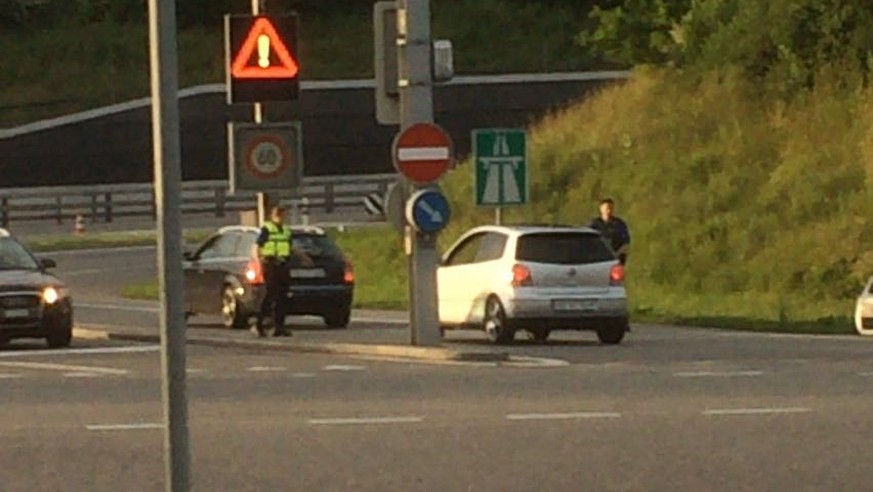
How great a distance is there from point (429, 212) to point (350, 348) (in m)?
1.78

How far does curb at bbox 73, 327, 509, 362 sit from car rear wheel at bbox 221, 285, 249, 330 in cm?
254

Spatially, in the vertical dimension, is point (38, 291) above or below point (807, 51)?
below

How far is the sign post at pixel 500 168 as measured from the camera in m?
33.9

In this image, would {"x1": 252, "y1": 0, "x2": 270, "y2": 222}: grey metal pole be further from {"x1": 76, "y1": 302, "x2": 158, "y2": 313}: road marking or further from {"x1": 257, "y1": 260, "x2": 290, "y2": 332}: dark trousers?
{"x1": 76, "y1": 302, "x2": 158, "y2": 313}: road marking

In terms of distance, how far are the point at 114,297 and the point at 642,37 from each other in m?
12.8

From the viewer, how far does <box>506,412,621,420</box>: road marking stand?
19344 millimetres

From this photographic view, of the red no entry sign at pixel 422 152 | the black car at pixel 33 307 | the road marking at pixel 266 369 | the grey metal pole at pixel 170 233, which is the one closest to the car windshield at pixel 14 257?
the black car at pixel 33 307

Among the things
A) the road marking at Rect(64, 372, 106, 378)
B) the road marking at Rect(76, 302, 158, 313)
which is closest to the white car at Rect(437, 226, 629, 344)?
the road marking at Rect(64, 372, 106, 378)

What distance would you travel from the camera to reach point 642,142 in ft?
160

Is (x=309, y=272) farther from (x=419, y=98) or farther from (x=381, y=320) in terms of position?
(x=419, y=98)

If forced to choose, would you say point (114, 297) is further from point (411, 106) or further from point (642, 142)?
point (411, 106)

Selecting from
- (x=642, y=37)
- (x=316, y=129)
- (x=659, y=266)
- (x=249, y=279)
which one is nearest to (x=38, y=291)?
(x=249, y=279)

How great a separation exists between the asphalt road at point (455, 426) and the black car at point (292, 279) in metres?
9.19

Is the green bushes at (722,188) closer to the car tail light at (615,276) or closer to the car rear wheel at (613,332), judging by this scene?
the car tail light at (615,276)
